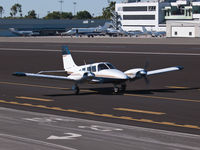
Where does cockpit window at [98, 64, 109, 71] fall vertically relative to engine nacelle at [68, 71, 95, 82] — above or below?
above

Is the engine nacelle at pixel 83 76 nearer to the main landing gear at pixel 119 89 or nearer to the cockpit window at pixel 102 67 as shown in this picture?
the cockpit window at pixel 102 67

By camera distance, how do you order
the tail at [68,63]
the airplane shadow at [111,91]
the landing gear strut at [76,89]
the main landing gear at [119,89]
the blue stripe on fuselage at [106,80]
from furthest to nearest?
the tail at [68,63]
the airplane shadow at [111,91]
the landing gear strut at [76,89]
the main landing gear at [119,89]
the blue stripe on fuselage at [106,80]

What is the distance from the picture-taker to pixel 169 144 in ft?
57.0

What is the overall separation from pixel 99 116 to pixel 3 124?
15.7 ft

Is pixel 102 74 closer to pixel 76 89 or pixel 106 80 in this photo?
pixel 106 80

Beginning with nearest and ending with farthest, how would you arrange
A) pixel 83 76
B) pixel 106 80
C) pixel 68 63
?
pixel 83 76 < pixel 106 80 < pixel 68 63

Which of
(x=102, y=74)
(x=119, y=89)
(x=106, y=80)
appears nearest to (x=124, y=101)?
(x=106, y=80)

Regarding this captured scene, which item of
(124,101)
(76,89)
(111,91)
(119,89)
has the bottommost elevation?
(111,91)

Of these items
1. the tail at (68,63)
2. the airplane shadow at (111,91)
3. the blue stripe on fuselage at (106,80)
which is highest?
the tail at (68,63)

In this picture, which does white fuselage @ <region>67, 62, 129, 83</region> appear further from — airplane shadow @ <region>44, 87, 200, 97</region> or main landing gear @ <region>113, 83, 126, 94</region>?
airplane shadow @ <region>44, 87, 200, 97</region>

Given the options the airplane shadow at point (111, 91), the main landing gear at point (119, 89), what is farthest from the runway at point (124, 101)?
the main landing gear at point (119, 89)

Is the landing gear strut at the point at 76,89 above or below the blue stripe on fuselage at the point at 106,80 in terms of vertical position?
below

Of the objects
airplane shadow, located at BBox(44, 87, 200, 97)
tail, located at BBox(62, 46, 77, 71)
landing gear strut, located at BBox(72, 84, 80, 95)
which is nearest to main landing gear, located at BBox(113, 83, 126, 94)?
airplane shadow, located at BBox(44, 87, 200, 97)

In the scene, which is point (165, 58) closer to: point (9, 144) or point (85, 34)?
point (9, 144)
